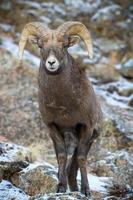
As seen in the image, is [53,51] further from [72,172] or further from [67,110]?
[72,172]

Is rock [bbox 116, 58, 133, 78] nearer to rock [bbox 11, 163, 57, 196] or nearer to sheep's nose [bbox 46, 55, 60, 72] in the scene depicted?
rock [bbox 11, 163, 57, 196]

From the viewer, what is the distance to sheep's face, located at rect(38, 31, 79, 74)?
10.4 m

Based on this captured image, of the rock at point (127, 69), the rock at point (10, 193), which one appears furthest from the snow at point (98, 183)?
the rock at point (127, 69)

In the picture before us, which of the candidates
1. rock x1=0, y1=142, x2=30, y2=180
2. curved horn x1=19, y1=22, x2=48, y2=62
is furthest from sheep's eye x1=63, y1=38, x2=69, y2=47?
rock x1=0, y1=142, x2=30, y2=180

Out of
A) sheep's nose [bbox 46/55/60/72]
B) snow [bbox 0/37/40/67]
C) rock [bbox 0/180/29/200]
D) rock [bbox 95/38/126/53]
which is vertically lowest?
rock [bbox 0/180/29/200]

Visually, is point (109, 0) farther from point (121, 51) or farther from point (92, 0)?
point (121, 51)

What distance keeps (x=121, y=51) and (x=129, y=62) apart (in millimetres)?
1450

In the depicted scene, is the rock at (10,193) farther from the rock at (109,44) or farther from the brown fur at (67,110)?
the rock at (109,44)

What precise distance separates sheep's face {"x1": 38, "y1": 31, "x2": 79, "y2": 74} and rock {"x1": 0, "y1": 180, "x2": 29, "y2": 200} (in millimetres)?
2290

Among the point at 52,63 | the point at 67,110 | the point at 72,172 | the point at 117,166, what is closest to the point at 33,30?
the point at 52,63

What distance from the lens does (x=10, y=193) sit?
426 inches

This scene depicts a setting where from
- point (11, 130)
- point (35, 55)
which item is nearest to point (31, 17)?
point (35, 55)

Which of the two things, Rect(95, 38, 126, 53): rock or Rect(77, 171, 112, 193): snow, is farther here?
Rect(95, 38, 126, 53): rock

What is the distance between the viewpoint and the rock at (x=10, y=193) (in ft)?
34.5
